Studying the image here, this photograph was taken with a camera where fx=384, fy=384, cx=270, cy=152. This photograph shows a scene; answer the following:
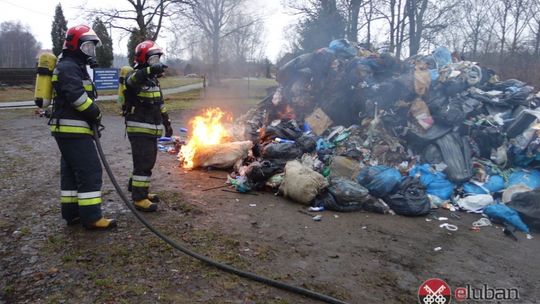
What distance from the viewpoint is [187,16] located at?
71.3 ft

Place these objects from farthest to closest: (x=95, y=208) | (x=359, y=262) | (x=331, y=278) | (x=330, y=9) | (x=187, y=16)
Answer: (x=187, y=16) < (x=330, y=9) < (x=95, y=208) < (x=359, y=262) < (x=331, y=278)

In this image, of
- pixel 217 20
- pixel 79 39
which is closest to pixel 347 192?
pixel 79 39

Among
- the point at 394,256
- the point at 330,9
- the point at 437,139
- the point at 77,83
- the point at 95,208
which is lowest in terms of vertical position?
the point at 394,256

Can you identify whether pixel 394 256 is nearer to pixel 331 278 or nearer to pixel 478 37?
pixel 331 278

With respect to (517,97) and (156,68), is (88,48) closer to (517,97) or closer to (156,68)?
(156,68)

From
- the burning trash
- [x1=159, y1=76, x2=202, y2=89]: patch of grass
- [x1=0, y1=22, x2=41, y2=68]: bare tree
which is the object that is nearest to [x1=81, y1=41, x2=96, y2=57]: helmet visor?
the burning trash

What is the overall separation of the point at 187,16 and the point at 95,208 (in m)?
20.2

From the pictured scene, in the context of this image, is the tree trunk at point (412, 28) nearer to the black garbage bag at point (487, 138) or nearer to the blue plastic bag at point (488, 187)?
the black garbage bag at point (487, 138)

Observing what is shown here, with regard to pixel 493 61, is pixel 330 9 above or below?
above

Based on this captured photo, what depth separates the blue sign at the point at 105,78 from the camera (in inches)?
652

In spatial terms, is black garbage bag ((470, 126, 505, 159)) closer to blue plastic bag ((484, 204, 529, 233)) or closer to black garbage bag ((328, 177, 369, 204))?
blue plastic bag ((484, 204, 529, 233))

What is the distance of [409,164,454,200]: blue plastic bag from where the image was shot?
5.07m

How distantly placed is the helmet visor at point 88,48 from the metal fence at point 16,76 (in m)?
23.5

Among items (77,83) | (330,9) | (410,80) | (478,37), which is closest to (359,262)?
(77,83)
